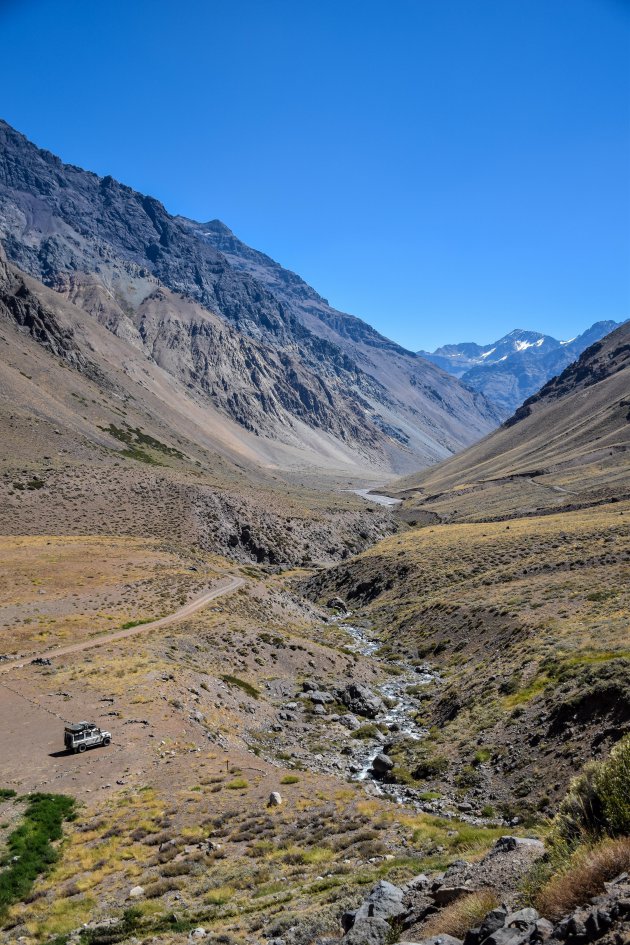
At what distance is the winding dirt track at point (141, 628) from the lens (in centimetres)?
3722

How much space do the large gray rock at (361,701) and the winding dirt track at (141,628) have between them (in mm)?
15980

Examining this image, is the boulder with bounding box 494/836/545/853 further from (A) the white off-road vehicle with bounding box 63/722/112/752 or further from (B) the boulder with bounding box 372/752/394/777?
(A) the white off-road vehicle with bounding box 63/722/112/752

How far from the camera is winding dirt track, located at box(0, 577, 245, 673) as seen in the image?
3722cm

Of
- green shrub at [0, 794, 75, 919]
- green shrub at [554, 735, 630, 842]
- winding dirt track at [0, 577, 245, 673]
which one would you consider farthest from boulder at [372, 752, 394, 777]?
winding dirt track at [0, 577, 245, 673]

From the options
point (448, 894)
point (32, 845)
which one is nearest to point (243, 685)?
point (32, 845)

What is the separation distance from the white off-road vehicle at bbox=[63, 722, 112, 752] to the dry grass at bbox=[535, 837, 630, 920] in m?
21.1

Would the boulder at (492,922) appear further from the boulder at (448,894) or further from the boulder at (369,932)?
the boulder at (369,932)

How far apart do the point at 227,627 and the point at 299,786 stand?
23.7m

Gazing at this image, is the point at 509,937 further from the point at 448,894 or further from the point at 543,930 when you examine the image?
the point at 448,894

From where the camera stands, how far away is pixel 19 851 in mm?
17078

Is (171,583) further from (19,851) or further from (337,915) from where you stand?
(337,915)

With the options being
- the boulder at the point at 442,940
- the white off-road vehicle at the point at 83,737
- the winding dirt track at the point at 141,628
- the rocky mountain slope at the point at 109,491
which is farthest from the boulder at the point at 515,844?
the rocky mountain slope at the point at 109,491

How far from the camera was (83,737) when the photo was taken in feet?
79.8

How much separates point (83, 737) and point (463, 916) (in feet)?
65.6
